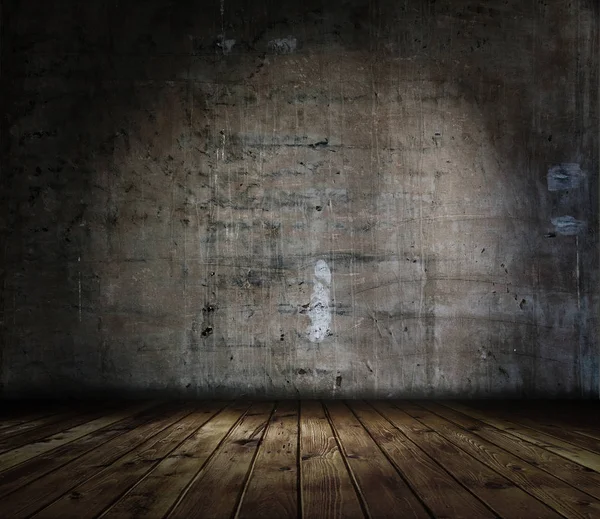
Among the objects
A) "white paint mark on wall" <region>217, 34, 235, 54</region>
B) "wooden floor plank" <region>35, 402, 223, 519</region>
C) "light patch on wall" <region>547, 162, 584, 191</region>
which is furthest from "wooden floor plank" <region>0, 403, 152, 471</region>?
"light patch on wall" <region>547, 162, 584, 191</region>

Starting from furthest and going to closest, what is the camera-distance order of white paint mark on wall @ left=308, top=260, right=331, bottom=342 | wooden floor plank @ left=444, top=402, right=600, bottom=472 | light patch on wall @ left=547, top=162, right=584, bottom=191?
1. light patch on wall @ left=547, top=162, right=584, bottom=191
2. white paint mark on wall @ left=308, top=260, right=331, bottom=342
3. wooden floor plank @ left=444, top=402, right=600, bottom=472

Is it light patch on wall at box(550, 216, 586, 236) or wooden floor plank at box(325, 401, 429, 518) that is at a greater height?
light patch on wall at box(550, 216, 586, 236)

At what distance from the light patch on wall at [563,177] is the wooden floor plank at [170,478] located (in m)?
2.83

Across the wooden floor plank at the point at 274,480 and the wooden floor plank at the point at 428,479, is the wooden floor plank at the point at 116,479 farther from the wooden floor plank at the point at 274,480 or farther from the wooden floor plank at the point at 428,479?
the wooden floor plank at the point at 428,479

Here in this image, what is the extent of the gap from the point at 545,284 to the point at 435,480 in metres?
2.53

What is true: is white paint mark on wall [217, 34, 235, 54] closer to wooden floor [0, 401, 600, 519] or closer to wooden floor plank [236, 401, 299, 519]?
wooden floor [0, 401, 600, 519]

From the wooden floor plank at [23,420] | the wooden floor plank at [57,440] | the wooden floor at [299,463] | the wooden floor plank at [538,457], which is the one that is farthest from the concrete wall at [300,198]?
the wooden floor plank at [538,457]

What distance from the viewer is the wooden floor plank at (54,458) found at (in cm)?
168

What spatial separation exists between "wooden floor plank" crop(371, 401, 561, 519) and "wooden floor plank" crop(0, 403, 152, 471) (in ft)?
4.92

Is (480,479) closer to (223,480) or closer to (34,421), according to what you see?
(223,480)

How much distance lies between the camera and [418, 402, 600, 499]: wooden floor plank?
164cm

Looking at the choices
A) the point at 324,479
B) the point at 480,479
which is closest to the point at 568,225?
the point at 480,479

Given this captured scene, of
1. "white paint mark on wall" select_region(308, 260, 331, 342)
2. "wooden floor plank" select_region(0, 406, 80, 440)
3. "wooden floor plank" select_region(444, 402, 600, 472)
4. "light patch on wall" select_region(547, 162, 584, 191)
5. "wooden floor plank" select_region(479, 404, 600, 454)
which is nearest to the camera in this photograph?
"wooden floor plank" select_region(444, 402, 600, 472)

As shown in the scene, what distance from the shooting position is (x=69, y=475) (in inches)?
68.9
